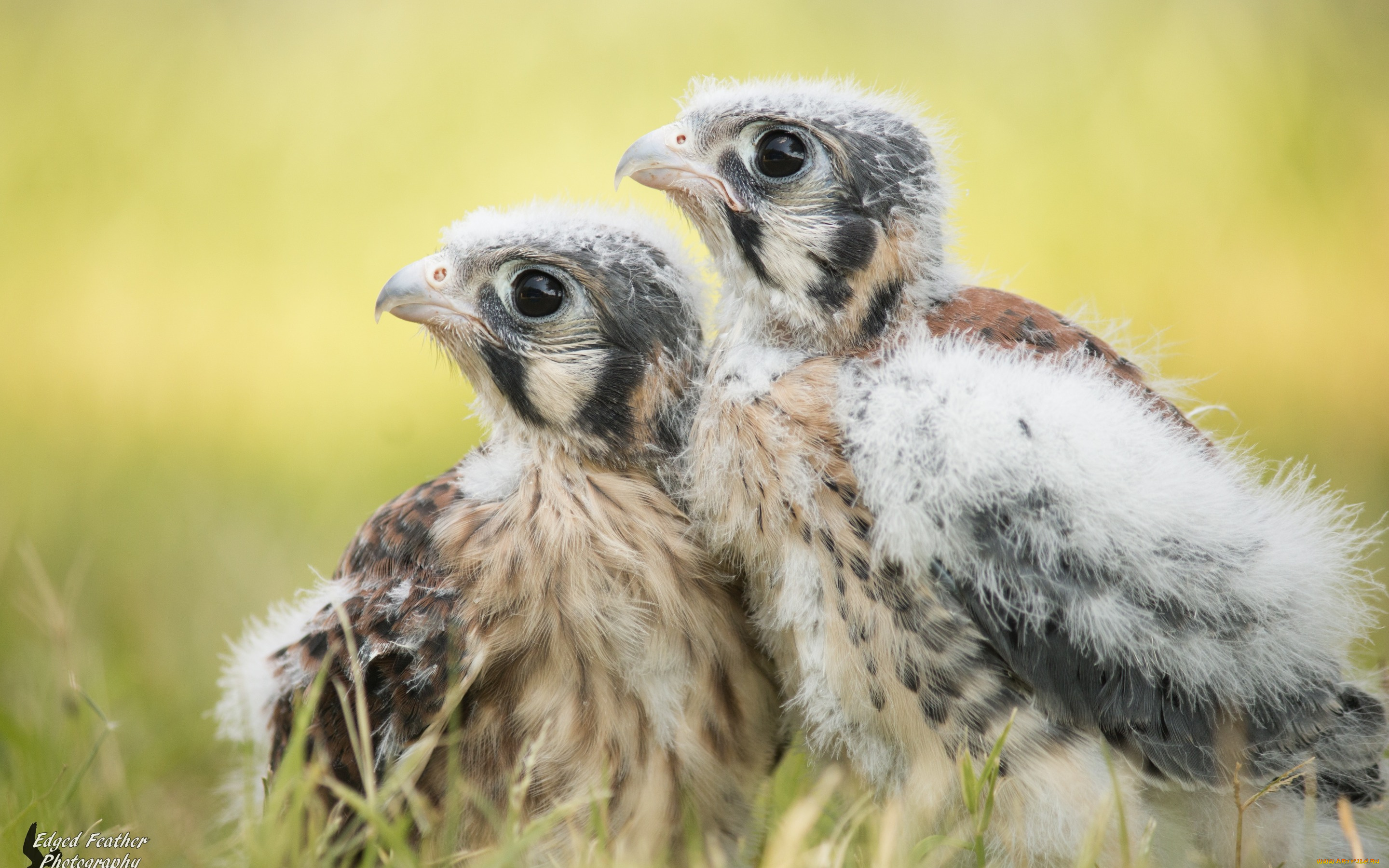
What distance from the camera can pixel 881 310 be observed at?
280 centimetres

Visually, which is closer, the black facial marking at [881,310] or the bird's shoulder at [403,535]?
the black facial marking at [881,310]

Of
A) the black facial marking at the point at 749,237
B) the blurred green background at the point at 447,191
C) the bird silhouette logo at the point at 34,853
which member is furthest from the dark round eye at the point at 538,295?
the blurred green background at the point at 447,191

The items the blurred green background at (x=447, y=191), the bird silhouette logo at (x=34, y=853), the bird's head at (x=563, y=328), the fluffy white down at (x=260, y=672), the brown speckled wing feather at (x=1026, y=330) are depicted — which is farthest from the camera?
the blurred green background at (x=447, y=191)

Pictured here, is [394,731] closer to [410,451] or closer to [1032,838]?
[1032,838]

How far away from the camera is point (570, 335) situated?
2844 millimetres

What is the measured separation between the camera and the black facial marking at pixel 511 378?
2.87m

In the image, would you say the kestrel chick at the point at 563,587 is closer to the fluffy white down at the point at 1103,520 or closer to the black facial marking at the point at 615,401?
the black facial marking at the point at 615,401

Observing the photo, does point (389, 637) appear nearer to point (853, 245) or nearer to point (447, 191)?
point (853, 245)

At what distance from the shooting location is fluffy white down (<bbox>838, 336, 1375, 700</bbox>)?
2.39 meters

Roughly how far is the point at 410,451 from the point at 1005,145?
4.07 meters

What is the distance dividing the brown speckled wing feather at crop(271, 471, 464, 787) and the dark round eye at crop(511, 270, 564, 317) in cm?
54

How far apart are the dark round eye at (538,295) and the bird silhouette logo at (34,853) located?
161 centimetres

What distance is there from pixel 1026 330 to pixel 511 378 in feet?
4.17

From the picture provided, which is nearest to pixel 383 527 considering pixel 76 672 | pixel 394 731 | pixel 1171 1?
pixel 394 731
